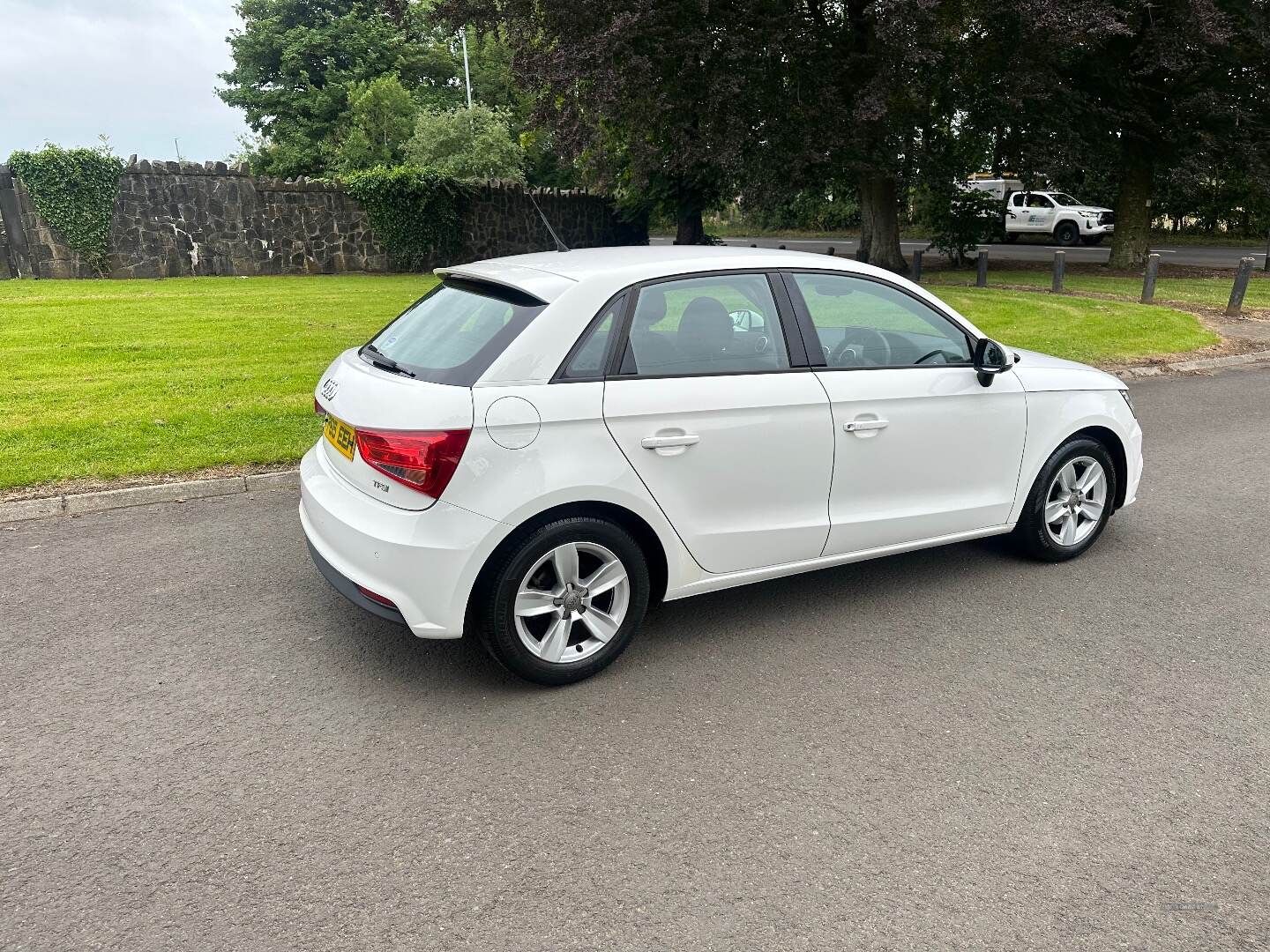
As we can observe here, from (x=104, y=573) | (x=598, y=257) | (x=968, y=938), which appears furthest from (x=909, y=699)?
(x=104, y=573)

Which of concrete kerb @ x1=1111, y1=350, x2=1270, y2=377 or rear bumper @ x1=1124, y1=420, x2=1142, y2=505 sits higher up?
rear bumper @ x1=1124, y1=420, x2=1142, y2=505

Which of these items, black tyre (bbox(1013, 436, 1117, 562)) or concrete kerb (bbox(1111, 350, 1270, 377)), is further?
concrete kerb (bbox(1111, 350, 1270, 377))

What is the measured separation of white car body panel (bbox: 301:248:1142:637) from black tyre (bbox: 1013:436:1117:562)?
0.37 ft

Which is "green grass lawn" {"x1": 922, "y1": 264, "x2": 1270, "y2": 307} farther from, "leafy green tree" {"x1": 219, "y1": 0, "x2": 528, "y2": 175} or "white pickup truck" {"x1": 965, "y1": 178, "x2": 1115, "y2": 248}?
"leafy green tree" {"x1": 219, "y1": 0, "x2": 528, "y2": 175}

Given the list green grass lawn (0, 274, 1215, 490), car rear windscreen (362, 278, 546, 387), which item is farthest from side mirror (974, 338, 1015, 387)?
green grass lawn (0, 274, 1215, 490)

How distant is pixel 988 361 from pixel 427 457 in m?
2.79

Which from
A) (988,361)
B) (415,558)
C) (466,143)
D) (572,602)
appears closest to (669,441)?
(572,602)

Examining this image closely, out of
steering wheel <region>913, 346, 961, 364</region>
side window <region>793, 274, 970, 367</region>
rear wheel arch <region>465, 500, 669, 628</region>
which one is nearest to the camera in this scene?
rear wheel arch <region>465, 500, 669, 628</region>

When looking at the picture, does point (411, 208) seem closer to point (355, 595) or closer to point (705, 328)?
point (705, 328)

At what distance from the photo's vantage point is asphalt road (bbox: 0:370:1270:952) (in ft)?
8.41

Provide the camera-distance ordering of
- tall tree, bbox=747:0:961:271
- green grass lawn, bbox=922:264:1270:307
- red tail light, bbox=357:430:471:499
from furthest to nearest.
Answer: tall tree, bbox=747:0:961:271, green grass lawn, bbox=922:264:1270:307, red tail light, bbox=357:430:471:499

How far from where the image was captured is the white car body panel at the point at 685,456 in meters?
3.48

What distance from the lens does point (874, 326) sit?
14.7ft

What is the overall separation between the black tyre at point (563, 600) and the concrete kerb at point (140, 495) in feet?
11.2
